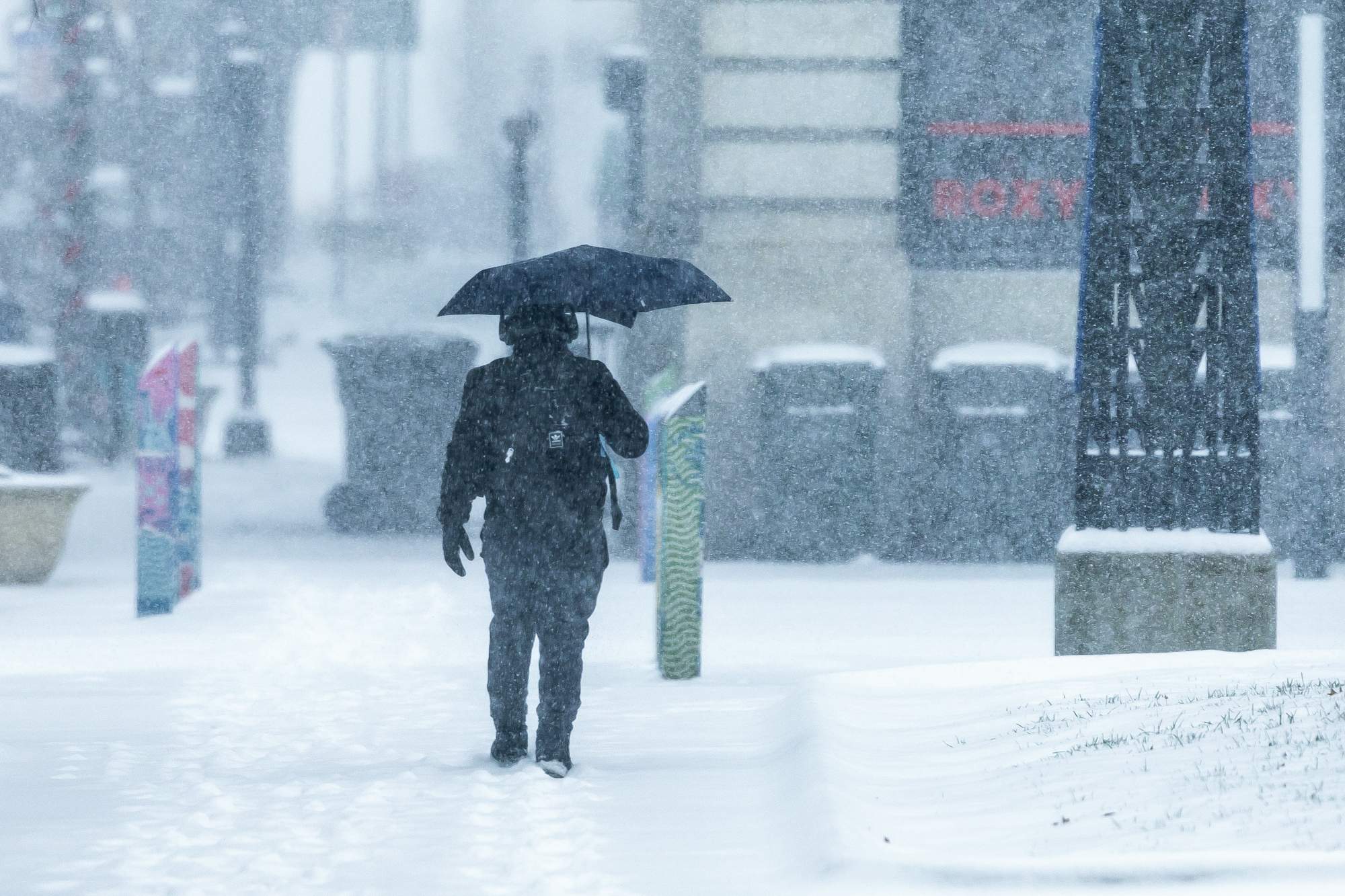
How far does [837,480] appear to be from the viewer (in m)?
14.3

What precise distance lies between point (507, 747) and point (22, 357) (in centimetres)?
1363

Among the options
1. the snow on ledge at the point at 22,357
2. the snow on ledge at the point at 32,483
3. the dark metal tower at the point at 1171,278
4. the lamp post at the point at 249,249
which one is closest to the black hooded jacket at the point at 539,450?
the dark metal tower at the point at 1171,278

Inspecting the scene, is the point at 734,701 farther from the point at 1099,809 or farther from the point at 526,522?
the point at 1099,809

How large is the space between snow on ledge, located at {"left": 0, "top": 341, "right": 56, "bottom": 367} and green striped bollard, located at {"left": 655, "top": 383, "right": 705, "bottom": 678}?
11.5m

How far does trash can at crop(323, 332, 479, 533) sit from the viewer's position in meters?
16.2

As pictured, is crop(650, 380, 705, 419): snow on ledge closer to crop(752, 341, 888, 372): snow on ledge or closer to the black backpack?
the black backpack

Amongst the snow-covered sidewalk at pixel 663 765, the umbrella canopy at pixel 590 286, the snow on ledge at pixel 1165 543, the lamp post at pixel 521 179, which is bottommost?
the snow-covered sidewalk at pixel 663 765

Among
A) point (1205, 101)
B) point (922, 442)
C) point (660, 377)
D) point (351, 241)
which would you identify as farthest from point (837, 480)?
point (351, 241)

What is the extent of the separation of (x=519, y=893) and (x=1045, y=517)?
1025 centimetres

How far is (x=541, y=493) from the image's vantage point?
21.7 feet

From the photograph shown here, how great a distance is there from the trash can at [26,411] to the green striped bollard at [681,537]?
11.3 metres

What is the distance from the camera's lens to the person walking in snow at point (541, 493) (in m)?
6.61

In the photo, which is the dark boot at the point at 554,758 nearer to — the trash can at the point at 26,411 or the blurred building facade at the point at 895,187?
the blurred building facade at the point at 895,187

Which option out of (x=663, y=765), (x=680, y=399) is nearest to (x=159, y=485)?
(x=680, y=399)
